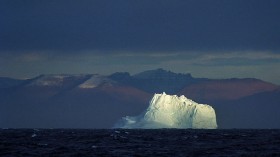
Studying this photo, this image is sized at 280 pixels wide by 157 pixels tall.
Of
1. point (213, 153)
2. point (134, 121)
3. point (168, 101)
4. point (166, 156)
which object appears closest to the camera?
point (166, 156)

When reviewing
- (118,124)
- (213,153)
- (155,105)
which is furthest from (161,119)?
(213,153)

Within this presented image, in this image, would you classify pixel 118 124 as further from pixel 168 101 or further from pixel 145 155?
pixel 145 155

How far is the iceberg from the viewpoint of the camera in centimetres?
16925

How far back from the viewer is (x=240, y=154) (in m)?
73.5

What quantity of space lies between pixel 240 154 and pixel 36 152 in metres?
22.0

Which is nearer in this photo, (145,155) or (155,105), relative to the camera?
(145,155)

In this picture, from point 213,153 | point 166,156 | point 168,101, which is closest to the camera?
point 166,156

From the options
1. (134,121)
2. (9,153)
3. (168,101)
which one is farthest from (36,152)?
(134,121)

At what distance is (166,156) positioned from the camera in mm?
69875

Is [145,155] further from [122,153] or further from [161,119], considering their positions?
[161,119]

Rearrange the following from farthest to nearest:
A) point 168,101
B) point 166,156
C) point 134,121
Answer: point 134,121 < point 168,101 < point 166,156

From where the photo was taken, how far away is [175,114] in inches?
6801

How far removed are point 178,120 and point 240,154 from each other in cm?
10004

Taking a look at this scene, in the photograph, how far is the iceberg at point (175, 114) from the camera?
16925 cm
